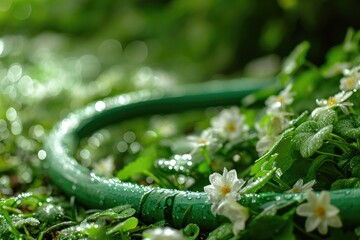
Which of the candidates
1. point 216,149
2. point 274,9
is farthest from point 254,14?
point 216,149

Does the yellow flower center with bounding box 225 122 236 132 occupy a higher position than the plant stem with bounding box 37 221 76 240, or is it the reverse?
the yellow flower center with bounding box 225 122 236 132

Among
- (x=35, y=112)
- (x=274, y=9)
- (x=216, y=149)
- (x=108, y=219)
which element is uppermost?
(x=274, y=9)

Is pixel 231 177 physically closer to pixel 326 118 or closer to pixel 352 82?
pixel 326 118

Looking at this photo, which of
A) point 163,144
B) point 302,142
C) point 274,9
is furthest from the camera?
point 274,9

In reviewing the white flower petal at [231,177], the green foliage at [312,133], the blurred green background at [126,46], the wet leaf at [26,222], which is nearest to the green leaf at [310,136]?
the green foliage at [312,133]

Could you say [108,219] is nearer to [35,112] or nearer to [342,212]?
[342,212]

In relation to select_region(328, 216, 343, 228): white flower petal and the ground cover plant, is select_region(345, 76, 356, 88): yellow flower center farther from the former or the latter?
select_region(328, 216, 343, 228): white flower petal

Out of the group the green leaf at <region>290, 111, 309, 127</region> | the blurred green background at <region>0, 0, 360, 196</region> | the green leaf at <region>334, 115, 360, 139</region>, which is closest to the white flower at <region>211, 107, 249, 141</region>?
the green leaf at <region>290, 111, 309, 127</region>
